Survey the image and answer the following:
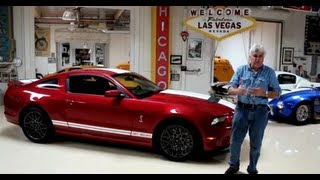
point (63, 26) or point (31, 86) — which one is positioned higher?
point (63, 26)

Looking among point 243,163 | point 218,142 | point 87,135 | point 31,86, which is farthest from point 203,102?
point 31,86

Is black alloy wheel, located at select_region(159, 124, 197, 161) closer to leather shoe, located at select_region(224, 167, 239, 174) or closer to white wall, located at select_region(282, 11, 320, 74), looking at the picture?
leather shoe, located at select_region(224, 167, 239, 174)

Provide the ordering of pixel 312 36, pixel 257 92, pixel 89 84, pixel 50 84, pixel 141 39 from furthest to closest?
pixel 312 36
pixel 141 39
pixel 50 84
pixel 89 84
pixel 257 92

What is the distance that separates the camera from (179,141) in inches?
180

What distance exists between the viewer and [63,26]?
59.9 feet

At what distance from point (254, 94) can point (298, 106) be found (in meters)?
4.02

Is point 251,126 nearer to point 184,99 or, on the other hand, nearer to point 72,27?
point 184,99

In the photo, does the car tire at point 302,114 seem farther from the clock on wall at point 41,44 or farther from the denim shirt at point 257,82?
the clock on wall at point 41,44

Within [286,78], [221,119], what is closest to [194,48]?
[286,78]

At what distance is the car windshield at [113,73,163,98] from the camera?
5.08 meters

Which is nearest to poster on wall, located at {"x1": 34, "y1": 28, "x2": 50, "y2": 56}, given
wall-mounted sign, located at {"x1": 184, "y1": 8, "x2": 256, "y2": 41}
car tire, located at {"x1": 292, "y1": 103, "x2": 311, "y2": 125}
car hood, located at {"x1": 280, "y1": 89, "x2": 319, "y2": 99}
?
wall-mounted sign, located at {"x1": 184, "y1": 8, "x2": 256, "y2": 41}

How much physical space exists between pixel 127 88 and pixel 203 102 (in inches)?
42.8

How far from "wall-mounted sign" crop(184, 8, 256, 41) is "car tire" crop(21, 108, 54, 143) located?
4.41 metres
